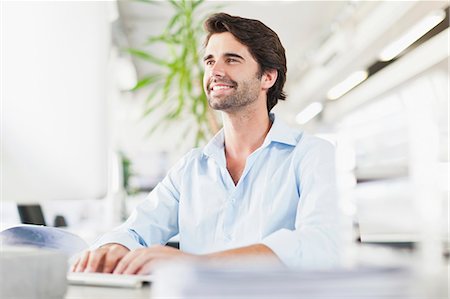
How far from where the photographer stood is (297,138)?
1.36 metres

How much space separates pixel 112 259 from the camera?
962 mm

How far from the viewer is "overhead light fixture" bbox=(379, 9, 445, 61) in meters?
4.95

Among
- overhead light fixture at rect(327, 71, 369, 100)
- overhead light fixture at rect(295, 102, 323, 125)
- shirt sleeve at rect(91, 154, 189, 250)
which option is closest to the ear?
shirt sleeve at rect(91, 154, 189, 250)

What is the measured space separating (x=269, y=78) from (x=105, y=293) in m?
0.76

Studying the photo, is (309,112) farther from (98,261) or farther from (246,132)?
(98,261)

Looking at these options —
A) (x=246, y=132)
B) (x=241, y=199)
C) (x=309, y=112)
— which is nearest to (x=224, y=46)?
(x=246, y=132)

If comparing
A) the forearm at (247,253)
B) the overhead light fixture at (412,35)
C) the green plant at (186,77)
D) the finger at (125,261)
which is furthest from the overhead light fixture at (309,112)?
the finger at (125,261)

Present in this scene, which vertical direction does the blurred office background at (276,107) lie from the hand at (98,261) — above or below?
above

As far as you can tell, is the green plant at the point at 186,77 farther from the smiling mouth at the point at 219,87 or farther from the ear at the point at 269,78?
the smiling mouth at the point at 219,87

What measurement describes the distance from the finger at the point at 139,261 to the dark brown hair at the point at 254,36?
634mm

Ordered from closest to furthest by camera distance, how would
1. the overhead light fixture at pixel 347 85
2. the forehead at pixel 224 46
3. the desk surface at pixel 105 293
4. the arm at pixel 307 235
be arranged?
1. the desk surface at pixel 105 293
2. the arm at pixel 307 235
3. the forehead at pixel 224 46
4. the overhead light fixture at pixel 347 85

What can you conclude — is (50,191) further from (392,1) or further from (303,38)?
(303,38)

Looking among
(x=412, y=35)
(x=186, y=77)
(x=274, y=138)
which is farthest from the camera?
(x=412, y=35)

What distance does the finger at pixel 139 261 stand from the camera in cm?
84
